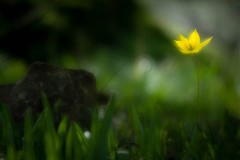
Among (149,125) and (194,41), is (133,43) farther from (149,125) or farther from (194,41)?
(194,41)

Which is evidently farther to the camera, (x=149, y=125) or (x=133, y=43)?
(x=133, y=43)

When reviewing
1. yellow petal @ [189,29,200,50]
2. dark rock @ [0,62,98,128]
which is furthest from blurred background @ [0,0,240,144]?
yellow petal @ [189,29,200,50]

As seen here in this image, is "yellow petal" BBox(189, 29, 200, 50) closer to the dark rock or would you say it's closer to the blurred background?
the dark rock

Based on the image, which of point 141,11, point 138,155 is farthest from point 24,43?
point 138,155

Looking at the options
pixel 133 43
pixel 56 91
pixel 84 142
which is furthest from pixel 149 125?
pixel 133 43

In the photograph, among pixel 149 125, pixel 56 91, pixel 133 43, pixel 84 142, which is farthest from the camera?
pixel 133 43

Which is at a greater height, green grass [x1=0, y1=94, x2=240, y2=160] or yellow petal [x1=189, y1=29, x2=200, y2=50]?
yellow petal [x1=189, y1=29, x2=200, y2=50]
